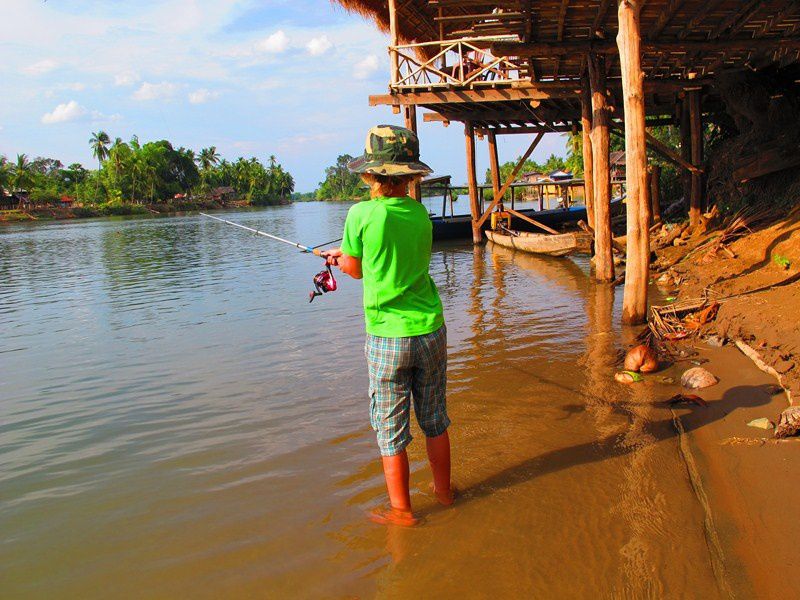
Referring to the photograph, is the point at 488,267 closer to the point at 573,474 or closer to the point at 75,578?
the point at 573,474

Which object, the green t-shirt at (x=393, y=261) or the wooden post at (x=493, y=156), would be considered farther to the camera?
the wooden post at (x=493, y=156)

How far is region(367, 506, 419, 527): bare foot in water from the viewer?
10.5ft

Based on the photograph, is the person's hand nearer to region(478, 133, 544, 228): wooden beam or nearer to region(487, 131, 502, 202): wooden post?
region(478, 133, 544, 228): wooden beam

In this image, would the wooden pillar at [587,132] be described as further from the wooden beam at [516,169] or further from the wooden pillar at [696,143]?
the wooden beam at [516,169]

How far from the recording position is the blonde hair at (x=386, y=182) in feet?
9.57

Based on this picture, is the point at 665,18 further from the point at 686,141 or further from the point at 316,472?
the point at 316,472

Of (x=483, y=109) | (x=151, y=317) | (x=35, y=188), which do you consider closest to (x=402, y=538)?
(x=151, y=317)

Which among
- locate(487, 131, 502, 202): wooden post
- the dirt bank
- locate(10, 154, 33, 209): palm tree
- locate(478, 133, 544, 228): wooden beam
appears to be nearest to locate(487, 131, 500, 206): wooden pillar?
locate(487, 131, 502, 202): wooden post

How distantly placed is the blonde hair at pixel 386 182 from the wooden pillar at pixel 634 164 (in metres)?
4.49

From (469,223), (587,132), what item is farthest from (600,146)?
(469,223)

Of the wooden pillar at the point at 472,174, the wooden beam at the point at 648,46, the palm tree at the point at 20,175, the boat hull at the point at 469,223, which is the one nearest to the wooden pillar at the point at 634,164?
the wooden beam at the point at 648,46

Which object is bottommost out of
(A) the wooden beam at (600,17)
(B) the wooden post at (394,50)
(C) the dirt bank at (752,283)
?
(C) the dirt bank at (752,283)

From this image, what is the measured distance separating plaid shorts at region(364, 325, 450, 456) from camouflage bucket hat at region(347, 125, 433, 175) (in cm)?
80

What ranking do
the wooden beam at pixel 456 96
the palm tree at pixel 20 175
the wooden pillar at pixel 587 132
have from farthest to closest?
1. the palm tree at pixel 20 175
2. the wooden beam at pixel 456 96
3. the wooden pillar at pixel 587 132
